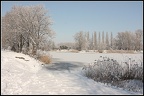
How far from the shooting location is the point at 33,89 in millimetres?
10703

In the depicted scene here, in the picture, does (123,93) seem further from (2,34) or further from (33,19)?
(2,34)

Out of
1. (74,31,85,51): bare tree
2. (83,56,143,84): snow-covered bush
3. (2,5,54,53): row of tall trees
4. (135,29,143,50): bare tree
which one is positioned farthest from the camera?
(74,31,85,51): bare tree

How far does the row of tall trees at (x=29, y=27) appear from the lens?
3462 centimetres

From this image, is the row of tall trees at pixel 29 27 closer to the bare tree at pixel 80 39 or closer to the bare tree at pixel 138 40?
the bare tree at pixel 80 39

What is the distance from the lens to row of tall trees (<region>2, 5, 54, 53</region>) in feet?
114

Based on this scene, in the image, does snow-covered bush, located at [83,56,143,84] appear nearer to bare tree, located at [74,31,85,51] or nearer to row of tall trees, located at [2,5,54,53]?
row of tall trees, located at [2,5,54,53]

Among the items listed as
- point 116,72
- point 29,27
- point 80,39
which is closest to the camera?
point 116,72

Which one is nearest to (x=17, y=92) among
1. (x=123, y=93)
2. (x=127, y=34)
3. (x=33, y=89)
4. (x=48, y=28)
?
(x=33, y=89)

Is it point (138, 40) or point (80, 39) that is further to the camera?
point (80, 39)

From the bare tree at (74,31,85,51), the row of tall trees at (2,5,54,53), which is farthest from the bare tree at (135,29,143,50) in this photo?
the row of tall trees at (2,5,54,53)

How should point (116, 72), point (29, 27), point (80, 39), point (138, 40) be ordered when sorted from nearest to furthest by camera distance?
point (116, 72) < point (29, 27) < point (138, 40) < point (80, 39)

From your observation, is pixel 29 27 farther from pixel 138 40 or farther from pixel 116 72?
pixel 138 40

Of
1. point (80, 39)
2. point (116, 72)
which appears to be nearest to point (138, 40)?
point (80, 39)

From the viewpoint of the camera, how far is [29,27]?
34.5 meters
